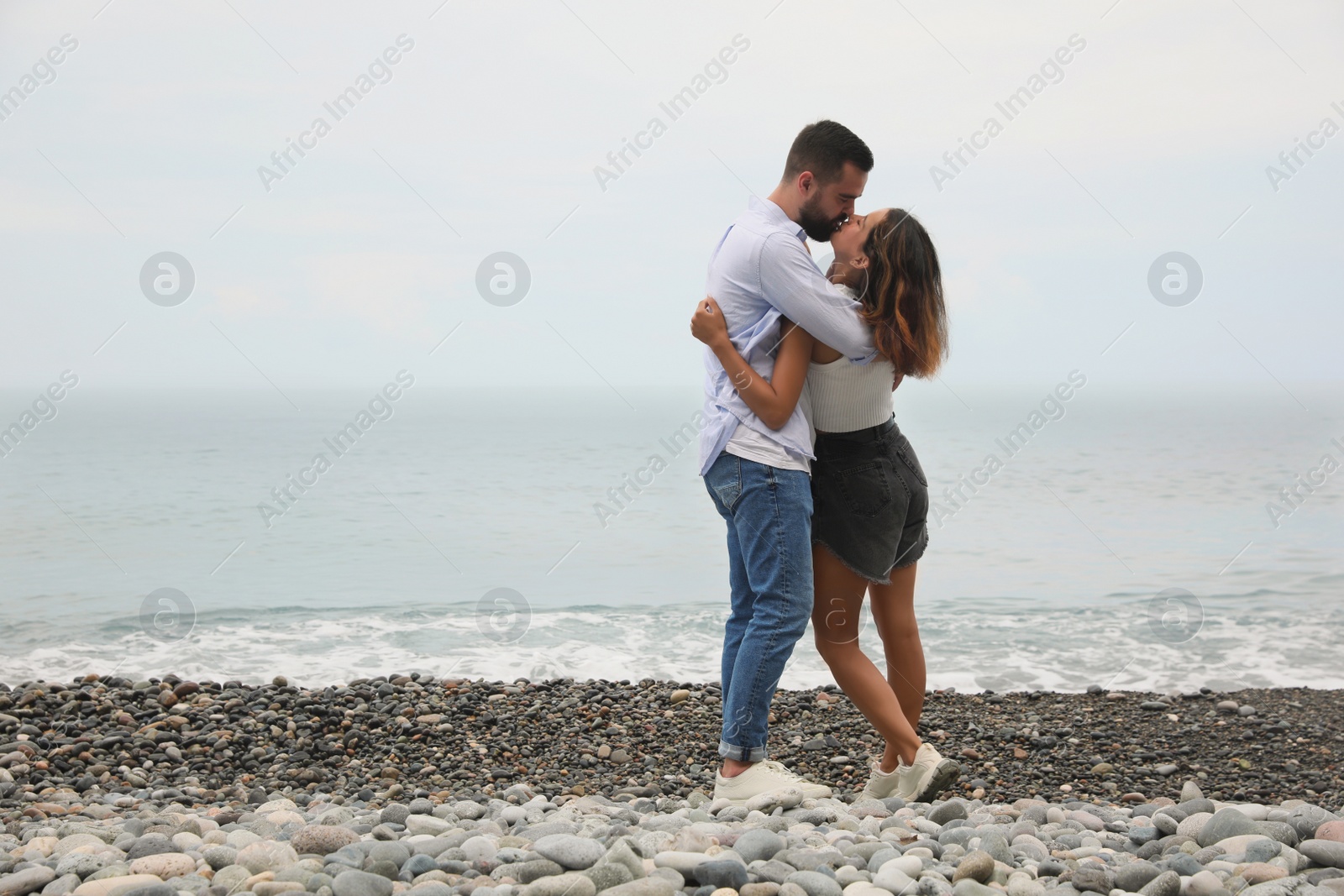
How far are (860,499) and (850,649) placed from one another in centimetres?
49

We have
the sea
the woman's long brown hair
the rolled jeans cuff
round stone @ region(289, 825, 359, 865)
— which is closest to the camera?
round stone @ region(289, 825, 359, 865)

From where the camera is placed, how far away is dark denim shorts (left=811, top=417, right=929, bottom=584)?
9.95 ft

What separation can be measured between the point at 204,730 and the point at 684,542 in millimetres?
7902

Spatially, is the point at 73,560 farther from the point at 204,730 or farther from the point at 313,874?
the point at 313,874

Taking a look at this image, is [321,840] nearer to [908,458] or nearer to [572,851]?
[572,851]

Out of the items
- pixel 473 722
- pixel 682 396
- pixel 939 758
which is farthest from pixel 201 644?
pixel 682 396

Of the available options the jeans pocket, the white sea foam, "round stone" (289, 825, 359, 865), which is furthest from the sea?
"round stone" (289, 825, 359, 865)

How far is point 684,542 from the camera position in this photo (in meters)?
11.9

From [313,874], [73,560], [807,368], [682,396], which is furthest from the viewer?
[682,396]

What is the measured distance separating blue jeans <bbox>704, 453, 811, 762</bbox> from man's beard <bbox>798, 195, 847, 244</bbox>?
30.2 inches

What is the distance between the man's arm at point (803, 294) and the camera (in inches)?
111

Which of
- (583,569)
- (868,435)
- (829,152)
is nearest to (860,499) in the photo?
(868,435)

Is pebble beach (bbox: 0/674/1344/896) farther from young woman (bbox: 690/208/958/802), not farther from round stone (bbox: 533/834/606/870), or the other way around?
young woman (bbox: 690/208/958/802)

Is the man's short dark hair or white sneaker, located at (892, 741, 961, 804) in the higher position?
the man's short dark hair
